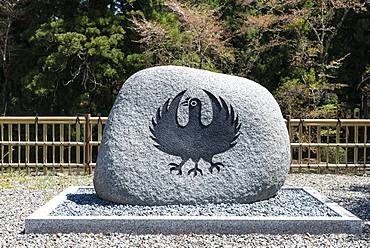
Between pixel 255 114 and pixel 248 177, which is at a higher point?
pixel 255 114

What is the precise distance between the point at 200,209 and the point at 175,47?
25.7 feet

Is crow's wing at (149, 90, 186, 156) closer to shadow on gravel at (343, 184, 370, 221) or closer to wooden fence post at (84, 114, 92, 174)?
shadow on gravel at (343, 184, 370, 221)

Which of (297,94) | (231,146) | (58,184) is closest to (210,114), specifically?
(231,146)

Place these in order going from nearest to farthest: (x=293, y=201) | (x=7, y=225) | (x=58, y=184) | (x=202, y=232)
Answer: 1. (x=202, y=232)
2. (x=7, y=225)
3. (x=293, y=201)
4. (x=58, y=184)

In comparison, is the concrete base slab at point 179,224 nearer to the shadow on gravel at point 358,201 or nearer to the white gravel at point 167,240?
the white gravel at point 167,240

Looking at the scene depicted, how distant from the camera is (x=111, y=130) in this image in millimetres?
5391

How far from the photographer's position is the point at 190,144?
546cm

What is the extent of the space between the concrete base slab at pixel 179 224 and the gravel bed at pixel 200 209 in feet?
0.88

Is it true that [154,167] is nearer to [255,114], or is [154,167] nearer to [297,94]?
[255,114]

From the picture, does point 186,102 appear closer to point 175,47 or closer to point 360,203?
point 360,203

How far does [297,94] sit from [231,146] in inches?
305

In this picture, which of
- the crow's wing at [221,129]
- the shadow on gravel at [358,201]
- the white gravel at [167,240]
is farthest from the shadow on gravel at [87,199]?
the shadow on gravel at [358,201]

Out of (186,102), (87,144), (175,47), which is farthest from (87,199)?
(175,47)

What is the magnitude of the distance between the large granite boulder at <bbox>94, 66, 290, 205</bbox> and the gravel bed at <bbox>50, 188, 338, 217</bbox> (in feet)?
0.27
